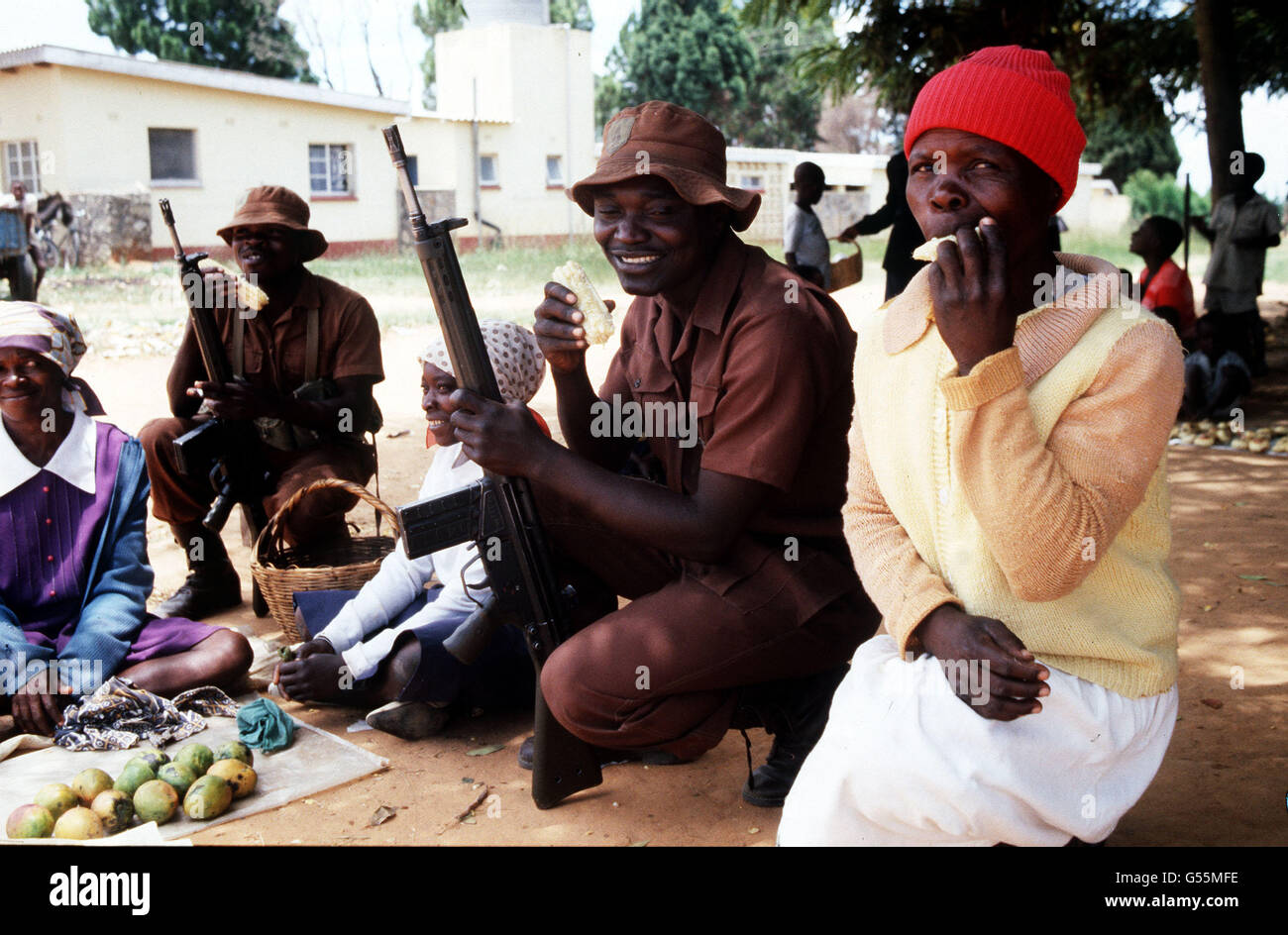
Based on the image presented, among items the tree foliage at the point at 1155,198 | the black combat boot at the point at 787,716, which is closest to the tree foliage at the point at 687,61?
the tree foliage at the point at 1155,198

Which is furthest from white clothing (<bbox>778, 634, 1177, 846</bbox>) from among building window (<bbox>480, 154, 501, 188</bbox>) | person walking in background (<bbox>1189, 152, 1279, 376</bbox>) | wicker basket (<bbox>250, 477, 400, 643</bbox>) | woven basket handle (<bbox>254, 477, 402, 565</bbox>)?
building window (<bbox>480, 154, 501, 188</bbox>)

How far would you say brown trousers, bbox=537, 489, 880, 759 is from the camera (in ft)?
9.77

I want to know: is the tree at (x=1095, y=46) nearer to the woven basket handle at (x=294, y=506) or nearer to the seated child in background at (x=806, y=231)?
the seated child in background at (x=806, y=231)

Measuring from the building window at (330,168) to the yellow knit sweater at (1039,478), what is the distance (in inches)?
875

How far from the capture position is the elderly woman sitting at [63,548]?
3709mm

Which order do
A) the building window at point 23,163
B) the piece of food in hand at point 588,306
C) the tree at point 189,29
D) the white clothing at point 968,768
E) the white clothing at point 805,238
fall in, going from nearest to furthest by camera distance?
the white clothing at point 968,768, the piece of food in hand at point 588,306, the white clothing at point 805,238, the building window at point 23,163, the tree at point 189,29

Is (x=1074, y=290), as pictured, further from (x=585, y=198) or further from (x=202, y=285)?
(x=202, y=285)

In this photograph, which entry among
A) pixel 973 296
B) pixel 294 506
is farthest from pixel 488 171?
pixel 973 296

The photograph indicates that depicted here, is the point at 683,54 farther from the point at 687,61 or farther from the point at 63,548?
the point at 63,548

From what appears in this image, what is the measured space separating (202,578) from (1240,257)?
328 inches

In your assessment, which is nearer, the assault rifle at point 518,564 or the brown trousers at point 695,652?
the brown trousers at point 695,652

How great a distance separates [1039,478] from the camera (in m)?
2.07

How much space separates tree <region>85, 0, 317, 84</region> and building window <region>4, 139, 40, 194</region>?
442 inches
